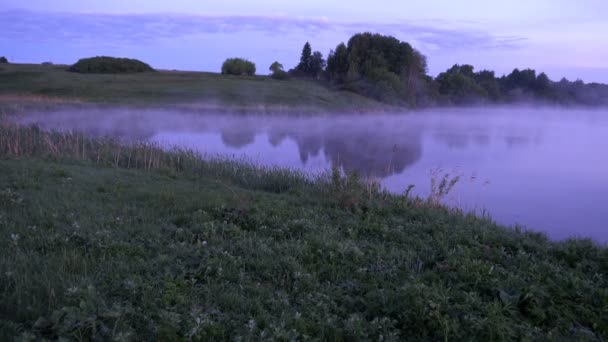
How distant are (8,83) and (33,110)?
17614mm

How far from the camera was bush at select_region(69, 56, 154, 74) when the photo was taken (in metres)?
59.6

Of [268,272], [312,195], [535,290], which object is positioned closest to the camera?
[535,290]

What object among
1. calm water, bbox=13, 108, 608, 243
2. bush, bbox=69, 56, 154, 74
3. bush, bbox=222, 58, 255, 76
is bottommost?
calm water, bbox=13, 108, 608, 243

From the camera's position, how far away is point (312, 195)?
31.1 feet

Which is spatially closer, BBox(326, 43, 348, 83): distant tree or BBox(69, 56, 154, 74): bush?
BBox(69, 56, 154, 74): bush

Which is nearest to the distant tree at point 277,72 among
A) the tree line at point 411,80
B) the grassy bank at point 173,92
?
the tree line at point 411,80

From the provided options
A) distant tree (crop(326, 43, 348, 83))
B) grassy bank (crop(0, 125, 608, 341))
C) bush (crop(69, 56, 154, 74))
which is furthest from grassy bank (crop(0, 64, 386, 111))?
grassy bank (crop(0, 125, 608, 341))

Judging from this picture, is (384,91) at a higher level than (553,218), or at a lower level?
higher

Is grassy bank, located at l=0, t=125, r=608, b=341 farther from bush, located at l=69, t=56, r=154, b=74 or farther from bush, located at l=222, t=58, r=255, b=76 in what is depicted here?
bush, located at l=222, t=58, r=255, b=76

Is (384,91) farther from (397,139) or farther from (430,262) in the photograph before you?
(430,262)

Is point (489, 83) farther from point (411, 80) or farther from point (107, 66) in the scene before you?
point (107, 66)

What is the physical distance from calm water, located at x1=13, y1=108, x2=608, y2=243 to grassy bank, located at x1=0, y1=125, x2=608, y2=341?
4798mm

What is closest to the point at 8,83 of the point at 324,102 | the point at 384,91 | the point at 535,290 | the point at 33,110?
the point at 33,110

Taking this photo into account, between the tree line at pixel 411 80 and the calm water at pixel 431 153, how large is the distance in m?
26.3
